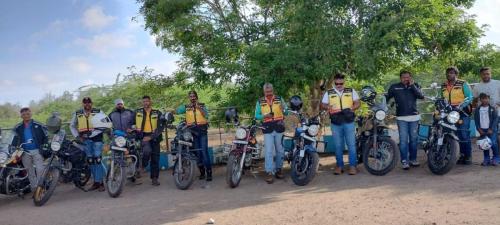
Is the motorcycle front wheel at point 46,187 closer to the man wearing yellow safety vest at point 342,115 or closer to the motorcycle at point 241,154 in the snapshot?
the motorcycle at point 241,154

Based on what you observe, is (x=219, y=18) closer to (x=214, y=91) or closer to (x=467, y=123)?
(x=214, y=91)

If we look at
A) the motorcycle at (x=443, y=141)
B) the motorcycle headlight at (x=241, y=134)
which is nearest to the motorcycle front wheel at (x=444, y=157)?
the motorcycle at (x=443, y=141)

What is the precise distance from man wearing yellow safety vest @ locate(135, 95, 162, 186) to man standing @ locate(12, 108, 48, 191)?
1595 mm

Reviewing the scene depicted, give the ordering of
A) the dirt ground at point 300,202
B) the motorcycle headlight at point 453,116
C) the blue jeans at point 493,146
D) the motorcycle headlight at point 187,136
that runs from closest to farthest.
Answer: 1. the dirt ground at point 300,202
2. the motorcycle headlight at point 453,116
3. the blue jeans at point 493,146
4. the motorcycle headlight at point 187,136

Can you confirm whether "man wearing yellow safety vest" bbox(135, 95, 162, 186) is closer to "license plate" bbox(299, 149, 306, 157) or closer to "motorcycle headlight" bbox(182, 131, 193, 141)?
"motorcycle headlight" bbox(182, 131, 193, 141)

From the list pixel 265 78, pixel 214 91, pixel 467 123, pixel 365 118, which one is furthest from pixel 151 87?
pixel 467 123

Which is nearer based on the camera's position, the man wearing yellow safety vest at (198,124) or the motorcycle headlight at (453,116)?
the motorcycle headlight at (453,116)

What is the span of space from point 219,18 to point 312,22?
3.27m

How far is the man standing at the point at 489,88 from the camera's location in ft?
24.4

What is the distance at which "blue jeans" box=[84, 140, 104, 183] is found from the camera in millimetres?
7809

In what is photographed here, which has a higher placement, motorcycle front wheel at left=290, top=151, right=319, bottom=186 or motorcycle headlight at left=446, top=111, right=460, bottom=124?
motorcycle headlight at left=446, top=111, right=460, bottom=124

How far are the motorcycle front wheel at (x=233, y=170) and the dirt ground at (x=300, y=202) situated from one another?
0.48 ft

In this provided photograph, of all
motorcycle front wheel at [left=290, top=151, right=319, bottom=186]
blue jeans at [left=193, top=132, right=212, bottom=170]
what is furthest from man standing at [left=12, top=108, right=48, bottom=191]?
motorcycle front wheel at [left=290, top=151, right=319, bottom=186]

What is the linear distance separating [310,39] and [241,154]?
2.73m
